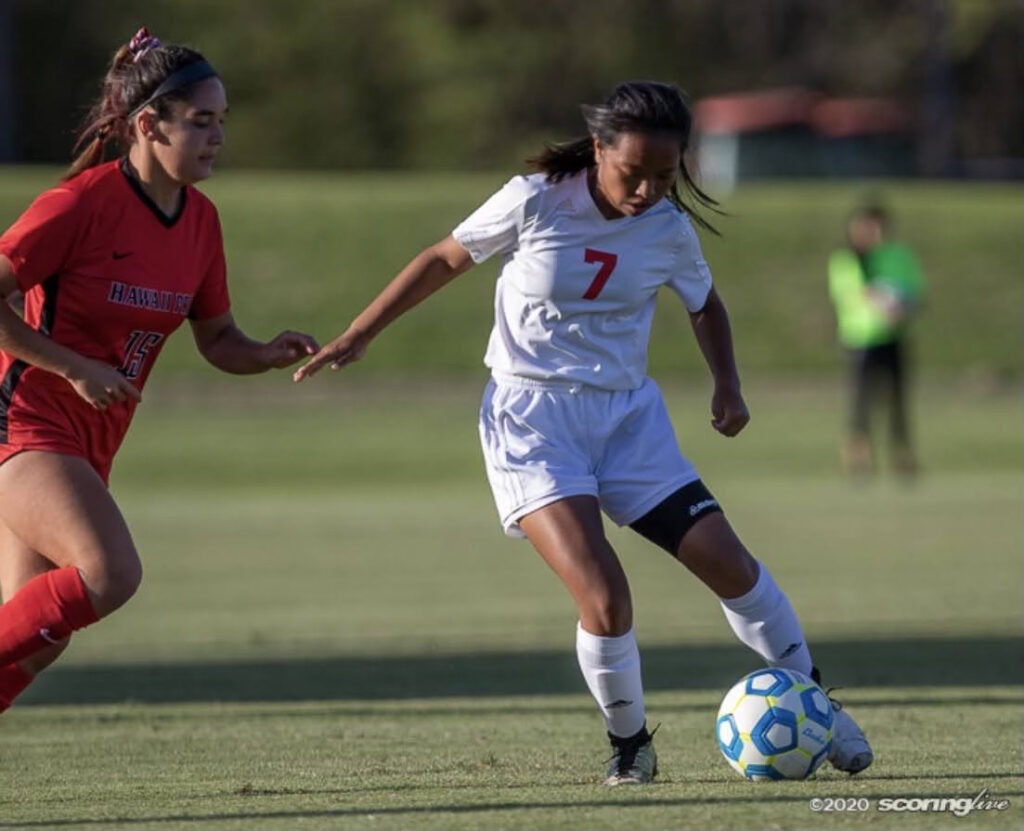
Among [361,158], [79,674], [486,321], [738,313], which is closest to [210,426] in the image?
[486,321]

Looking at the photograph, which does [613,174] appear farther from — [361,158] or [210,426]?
[361,158]

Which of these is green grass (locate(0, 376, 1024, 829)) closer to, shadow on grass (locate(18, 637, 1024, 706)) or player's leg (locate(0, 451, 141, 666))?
shadow on grass (locate(18, 637, 1024, 706))

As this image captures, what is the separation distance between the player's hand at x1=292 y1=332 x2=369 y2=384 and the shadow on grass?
250cm

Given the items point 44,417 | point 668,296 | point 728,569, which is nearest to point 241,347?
point 44,417

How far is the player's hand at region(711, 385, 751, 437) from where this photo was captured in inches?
245

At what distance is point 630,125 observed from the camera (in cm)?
580

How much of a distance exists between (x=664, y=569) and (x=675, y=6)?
43.4 metres

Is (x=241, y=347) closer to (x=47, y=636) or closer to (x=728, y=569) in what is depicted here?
(x=47, y=636)

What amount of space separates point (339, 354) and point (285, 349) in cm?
39

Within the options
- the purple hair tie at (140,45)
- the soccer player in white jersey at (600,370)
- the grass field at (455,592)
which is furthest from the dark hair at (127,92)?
the grass field at (455,592)

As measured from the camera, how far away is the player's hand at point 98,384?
5555 millimetres

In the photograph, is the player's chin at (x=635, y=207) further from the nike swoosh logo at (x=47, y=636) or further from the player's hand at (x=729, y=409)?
the nike swoosh logo at (x=47, y=636)

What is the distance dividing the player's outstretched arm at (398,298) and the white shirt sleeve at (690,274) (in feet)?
2.09

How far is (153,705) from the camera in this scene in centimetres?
809
